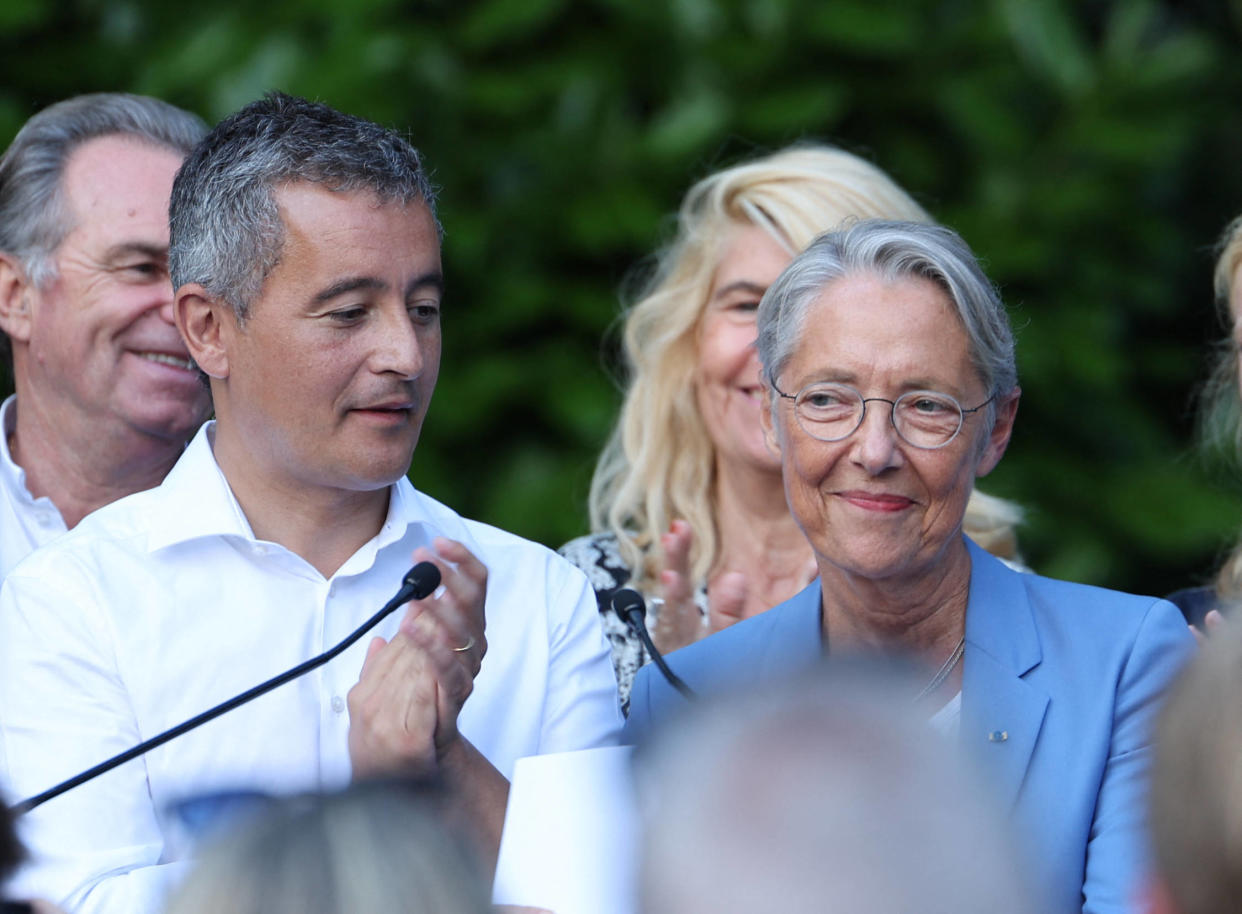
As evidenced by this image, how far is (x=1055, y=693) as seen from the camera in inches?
97.1

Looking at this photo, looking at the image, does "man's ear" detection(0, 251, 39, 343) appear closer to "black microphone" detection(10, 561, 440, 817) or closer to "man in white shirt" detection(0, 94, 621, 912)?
"man in white shirt" detection(0, 94, 621, 912)

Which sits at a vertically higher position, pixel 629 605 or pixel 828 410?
pixel 828 410

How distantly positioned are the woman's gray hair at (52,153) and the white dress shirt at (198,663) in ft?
2.37

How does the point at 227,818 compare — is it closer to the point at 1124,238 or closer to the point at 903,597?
the point at 903,597

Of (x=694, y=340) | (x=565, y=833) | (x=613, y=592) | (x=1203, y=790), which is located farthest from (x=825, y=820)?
(x=694, y=340)

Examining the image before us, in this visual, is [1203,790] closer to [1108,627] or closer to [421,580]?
[421,580]

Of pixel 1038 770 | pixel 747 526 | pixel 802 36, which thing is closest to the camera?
pixel 1038 770

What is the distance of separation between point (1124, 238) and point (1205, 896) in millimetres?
4653

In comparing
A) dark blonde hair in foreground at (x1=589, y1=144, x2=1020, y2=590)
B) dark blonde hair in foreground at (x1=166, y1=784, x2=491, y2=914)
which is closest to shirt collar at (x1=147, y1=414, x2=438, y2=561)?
dark blonde hair in foreground at (x1=589, y1=144, x2=1020, y2=590)

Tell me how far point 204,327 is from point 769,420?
0.95 metres

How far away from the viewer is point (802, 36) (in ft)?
17.3

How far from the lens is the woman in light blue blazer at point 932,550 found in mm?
2436

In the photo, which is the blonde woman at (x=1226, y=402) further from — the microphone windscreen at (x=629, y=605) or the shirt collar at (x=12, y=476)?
the shirt collar at (x=12, y=476)

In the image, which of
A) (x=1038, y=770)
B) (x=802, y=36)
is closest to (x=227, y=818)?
(x=1038, y=770)
